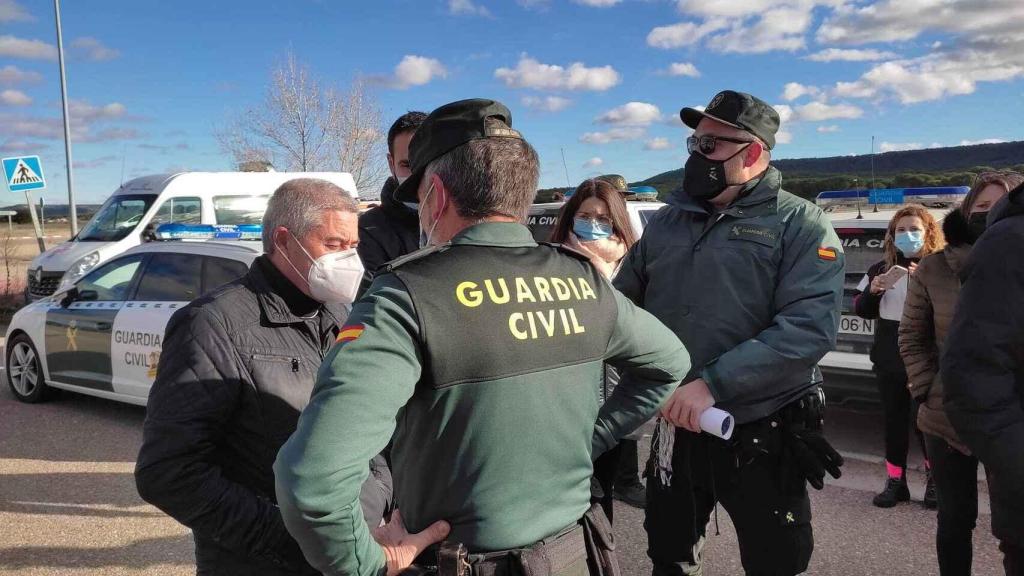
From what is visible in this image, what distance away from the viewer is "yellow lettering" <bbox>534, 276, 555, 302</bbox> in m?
1.56

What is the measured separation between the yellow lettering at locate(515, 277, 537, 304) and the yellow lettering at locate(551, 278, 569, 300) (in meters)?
0.07

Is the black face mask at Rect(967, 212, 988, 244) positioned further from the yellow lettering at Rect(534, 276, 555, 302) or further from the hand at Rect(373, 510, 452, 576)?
the hand at Rect(373, 510, 452, 576)

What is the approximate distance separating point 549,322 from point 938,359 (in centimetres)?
254

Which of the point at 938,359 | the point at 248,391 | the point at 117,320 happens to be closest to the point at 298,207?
the point at 248,391

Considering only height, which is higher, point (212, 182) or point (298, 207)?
point (212, 182)

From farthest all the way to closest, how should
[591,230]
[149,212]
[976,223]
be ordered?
1. [149,212]
2. [591,230]
3. [976,223]

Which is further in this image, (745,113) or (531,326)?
(745,113)

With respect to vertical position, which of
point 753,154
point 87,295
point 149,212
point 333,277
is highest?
point 149,212

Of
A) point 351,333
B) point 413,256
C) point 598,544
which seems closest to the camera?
point 351,333

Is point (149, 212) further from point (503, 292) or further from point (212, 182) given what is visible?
point (503, 292)

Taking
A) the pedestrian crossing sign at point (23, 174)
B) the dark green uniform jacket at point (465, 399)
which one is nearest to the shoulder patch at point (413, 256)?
the dark green uniform jacket at point (465, 399)

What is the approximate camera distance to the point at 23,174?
45.0 ft

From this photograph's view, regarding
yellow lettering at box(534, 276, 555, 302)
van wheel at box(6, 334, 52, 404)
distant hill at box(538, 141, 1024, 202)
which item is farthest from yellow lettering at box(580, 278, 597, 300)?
distant hill at box(538, 141, 1024, 202)

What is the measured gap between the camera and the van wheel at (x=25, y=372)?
741 cm
